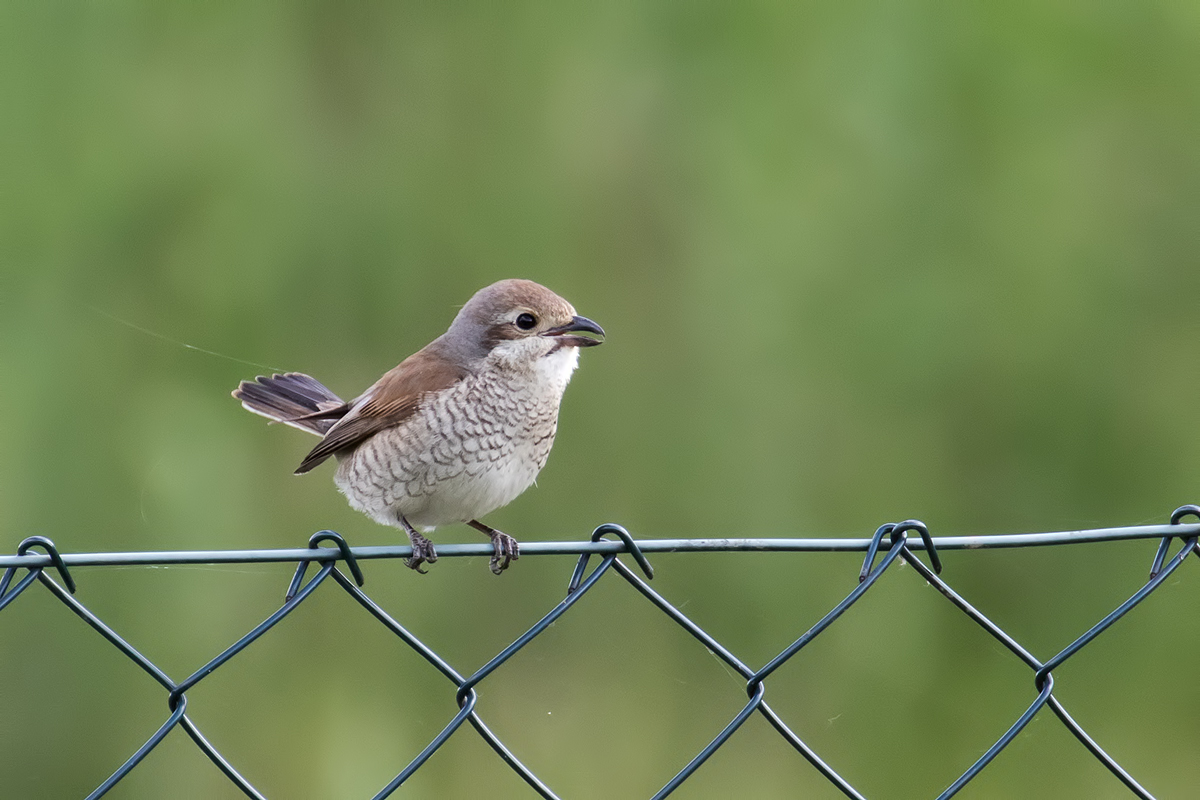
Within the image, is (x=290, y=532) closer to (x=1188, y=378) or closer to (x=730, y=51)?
(x=730, y=51)

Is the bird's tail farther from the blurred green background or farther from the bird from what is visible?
the blurred green background

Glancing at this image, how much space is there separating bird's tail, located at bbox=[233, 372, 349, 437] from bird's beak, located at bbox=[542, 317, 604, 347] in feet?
2.17

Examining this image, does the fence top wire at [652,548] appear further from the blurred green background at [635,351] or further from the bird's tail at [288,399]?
the blurred green background at [635,351]

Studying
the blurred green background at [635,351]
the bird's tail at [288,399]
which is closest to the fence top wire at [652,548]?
the bird's tail at [288,399]

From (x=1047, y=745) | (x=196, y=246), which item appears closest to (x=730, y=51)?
(x=196, y=246)

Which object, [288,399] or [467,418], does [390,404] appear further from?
[288,399]

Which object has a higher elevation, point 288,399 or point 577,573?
point 288,399

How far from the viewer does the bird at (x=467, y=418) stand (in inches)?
111

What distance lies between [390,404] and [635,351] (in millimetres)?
1560

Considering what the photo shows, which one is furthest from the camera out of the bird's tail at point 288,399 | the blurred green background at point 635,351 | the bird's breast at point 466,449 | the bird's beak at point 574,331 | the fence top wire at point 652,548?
the blurred green background at point 635,351

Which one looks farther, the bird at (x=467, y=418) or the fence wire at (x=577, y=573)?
the bird at (x=467, y=418)

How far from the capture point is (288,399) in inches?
134

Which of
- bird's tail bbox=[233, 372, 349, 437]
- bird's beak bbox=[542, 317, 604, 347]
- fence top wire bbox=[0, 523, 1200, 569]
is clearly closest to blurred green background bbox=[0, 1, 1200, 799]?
bird's tail bbox=[233, 372, 349, 437]

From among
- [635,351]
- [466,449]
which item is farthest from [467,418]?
[635,351]
